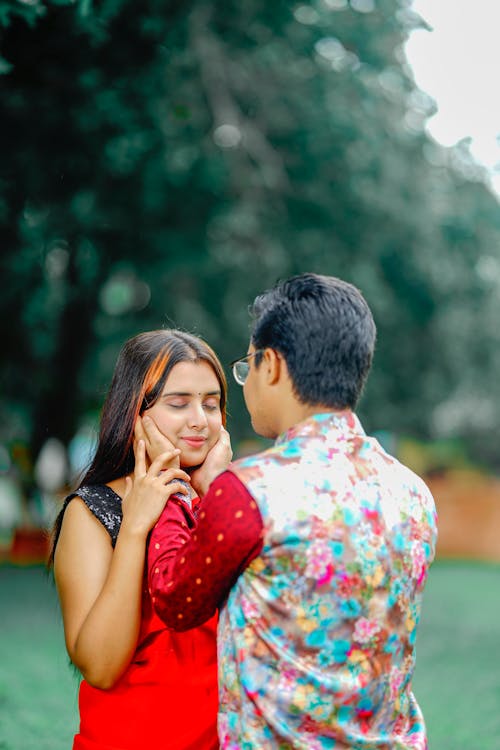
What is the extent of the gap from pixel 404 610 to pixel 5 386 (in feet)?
53.4

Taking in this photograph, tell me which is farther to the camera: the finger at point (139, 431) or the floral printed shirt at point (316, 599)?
the finger at point (139, 431)

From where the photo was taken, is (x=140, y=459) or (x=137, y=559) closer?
(x=137, y=559)

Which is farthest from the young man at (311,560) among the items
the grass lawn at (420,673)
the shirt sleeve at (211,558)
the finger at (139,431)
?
the grass lawn at (420,673)

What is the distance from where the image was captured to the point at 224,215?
12680 millimetres

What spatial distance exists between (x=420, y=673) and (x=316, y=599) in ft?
26.3

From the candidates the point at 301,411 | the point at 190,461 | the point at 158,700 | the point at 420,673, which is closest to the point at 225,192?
the point at 420,673

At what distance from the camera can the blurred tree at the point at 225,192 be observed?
9539 mm

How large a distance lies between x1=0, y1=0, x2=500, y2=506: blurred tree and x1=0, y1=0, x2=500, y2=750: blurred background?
0.03 m

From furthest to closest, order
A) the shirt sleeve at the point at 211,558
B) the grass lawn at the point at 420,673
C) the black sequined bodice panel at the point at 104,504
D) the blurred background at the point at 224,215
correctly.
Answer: the blurred background at the point at 224,215 < the grass lawn at the point at 420,673 < the black sequined bodice panel at the point at 104,504 < the shirt sleeve at the point at 211,558

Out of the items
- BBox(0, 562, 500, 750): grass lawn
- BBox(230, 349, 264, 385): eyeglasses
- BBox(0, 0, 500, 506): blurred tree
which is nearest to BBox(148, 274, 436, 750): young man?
BBox(230, 349, 264, 385): eyeglasses

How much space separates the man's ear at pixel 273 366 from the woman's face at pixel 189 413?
24.9 inches

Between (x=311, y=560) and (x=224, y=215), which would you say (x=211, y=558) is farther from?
(x=224, y=215)

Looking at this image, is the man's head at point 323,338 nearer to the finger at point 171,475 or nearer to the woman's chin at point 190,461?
the finger at point 171,475

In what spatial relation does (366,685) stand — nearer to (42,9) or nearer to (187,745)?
(187,745)
